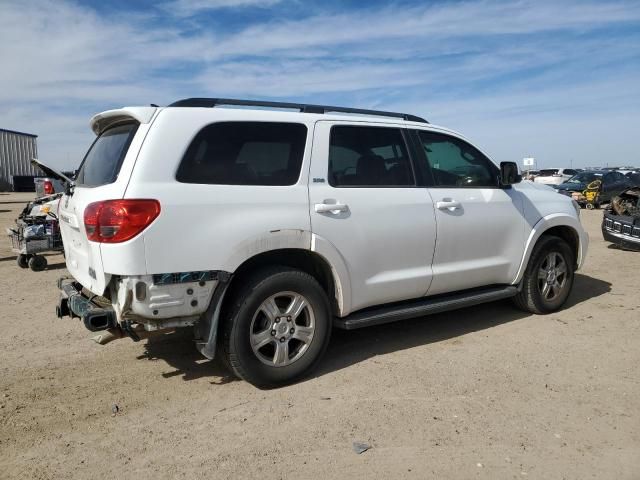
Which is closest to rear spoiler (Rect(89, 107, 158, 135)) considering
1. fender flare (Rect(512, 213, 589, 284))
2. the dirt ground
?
the dirt ground

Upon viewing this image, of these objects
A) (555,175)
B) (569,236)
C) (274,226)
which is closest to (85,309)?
(274,226)

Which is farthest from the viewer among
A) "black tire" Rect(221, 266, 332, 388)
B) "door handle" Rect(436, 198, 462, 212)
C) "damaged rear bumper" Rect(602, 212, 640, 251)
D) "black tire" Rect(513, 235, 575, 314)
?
"damaged rear bumper" Rect(602, 212, 640, 251)

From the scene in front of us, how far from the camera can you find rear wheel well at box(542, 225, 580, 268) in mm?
5852

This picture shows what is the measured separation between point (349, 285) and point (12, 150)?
170ft

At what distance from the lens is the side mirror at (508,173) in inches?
200

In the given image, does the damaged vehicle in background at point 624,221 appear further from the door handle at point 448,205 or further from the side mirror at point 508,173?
the door handle at point 448,205

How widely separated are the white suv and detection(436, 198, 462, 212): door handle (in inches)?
0.4

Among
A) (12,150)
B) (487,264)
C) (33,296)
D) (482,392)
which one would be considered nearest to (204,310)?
(482,392)

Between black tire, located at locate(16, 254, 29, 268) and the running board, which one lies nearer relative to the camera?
the running board

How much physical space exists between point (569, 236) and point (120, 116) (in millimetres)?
4868

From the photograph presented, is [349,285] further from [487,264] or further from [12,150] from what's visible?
[12,150]

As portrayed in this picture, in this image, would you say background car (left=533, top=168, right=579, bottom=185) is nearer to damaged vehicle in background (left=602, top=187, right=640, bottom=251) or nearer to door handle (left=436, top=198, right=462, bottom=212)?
damaged vehicle in background (left=602, top=187, right=640, bottom=251)

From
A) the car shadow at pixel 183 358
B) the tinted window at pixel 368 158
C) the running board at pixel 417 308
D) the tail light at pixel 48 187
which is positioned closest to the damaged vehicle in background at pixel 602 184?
the running board at pixel 417 308

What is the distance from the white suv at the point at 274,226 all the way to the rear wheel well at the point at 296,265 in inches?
0.4
